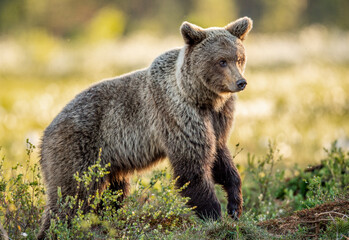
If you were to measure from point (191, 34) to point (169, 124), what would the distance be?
0.84 metres

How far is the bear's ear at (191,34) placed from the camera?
4.84 meters

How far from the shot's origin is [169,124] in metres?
4.86

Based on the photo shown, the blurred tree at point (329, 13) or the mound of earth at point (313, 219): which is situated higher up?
the blurred tree at point (329, 13)

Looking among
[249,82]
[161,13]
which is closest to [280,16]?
[161,13]

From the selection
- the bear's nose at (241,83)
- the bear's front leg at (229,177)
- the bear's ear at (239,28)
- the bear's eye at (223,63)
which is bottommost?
the bear's front leg at (229,177)

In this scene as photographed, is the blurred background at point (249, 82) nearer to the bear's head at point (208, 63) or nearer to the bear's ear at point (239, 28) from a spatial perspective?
the bear's head at point (208, 63)

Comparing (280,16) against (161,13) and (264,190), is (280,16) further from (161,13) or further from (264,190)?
(264,190)

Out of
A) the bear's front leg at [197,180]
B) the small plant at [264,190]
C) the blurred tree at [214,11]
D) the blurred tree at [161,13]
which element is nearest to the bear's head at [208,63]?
the bear's front leg at [197,180]

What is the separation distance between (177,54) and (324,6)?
38088 millimetres

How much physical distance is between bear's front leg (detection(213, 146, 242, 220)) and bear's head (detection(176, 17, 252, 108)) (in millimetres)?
580

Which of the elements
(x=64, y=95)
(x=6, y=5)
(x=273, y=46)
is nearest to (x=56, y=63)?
(x=64, y=95)

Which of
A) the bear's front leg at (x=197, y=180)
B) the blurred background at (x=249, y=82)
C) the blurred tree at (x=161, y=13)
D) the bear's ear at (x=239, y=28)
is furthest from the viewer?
the blurred tree at (x=161, y=13)

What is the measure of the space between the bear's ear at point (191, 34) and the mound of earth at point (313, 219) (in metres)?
1.73

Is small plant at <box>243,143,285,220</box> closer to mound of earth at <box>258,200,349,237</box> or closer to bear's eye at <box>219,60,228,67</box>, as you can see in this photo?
mound of earth at <box>258,200,349,237</box>
